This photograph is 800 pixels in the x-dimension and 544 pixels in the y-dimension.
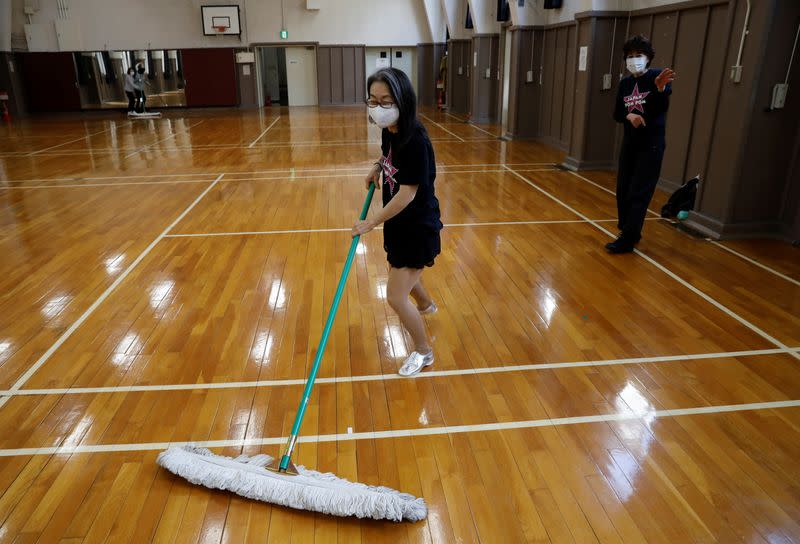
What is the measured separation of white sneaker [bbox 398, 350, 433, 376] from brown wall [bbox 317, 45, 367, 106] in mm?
20500

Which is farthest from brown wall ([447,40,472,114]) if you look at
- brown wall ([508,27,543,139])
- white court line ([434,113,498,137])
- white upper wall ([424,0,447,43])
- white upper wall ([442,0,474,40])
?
brown wall ([508,27,543,139])

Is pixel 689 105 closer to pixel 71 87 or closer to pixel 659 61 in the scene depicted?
pixel 659 61

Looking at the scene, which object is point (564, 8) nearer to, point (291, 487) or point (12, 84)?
point (291, 487)

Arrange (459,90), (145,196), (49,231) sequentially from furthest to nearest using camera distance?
(459,90)
(145,196)
(49,231)

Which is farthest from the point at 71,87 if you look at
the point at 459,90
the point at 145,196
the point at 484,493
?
the point at 484,493

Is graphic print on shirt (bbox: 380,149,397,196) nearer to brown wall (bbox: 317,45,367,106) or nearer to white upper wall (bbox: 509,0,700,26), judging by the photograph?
white upper wall (bbox: 509,0,700,26)

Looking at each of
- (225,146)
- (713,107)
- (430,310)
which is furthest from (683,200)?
(225,146)

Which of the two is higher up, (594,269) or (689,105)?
(689,105)

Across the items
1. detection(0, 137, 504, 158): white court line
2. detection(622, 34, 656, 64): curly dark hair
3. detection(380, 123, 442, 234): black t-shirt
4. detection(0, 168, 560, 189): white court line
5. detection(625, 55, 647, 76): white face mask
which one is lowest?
detection(0, 168, 560, 189): white court line

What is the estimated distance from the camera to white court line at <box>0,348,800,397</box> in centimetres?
312

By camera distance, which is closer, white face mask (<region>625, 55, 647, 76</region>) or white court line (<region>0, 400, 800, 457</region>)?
white court line (<region>0, 400, 800, 457</region>)

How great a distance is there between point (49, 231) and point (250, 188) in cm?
263

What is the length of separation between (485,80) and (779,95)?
1043 centimetres

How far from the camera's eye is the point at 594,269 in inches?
191
